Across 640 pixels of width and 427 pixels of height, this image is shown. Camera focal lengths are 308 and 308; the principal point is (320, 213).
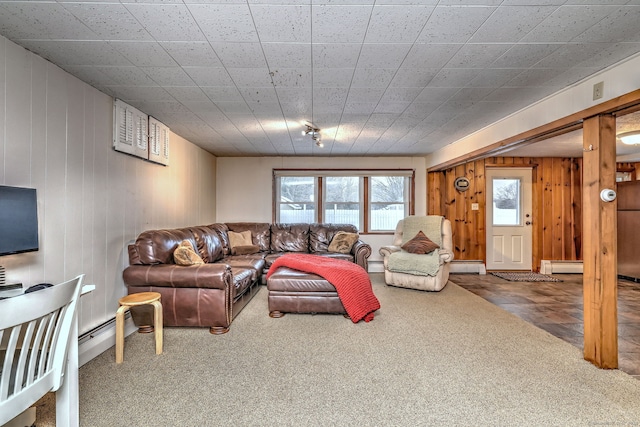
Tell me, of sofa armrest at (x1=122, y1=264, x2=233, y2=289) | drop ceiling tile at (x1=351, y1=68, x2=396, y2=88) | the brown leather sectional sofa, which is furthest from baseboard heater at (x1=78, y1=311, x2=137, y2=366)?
drop ceiling tile at (x1=351, y1=68, x2=396, y2=88)

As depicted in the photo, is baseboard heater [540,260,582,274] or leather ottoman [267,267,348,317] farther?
baseboard heater [540,260,582,274]

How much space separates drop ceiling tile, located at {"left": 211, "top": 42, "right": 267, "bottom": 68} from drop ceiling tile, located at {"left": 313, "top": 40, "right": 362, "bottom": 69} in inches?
15.2

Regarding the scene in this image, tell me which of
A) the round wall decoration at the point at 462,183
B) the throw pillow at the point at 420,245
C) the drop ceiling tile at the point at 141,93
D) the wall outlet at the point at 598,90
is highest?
the drop ceiling tile at the point at 141,93

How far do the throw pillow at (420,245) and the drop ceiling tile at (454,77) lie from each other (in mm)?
2677

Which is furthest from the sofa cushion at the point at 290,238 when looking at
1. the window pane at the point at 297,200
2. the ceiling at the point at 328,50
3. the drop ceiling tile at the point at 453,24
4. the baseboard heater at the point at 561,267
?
the baseboard heater at the point at 561,267

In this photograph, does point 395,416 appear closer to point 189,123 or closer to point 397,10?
point 397,10

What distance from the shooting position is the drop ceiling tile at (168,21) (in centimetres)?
164

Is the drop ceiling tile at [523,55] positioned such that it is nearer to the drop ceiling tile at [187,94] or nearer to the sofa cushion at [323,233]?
the drop ceiling tile at [187,94]

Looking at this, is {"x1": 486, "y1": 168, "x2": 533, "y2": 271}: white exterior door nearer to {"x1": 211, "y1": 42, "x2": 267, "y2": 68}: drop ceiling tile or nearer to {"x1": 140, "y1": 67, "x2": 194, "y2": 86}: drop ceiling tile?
{"x1": 211, "y1": 42, "x2": 267, "y2": 68}: drop ceiling tile

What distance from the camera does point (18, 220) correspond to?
6.17 feet

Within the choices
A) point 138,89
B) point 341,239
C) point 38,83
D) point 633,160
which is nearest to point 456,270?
point 341,239

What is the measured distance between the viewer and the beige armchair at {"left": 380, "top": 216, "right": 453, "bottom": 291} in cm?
451

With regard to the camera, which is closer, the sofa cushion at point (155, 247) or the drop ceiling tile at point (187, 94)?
the drop ceiling tile at point (187, 94)

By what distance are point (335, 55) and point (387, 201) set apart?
14.7ft
